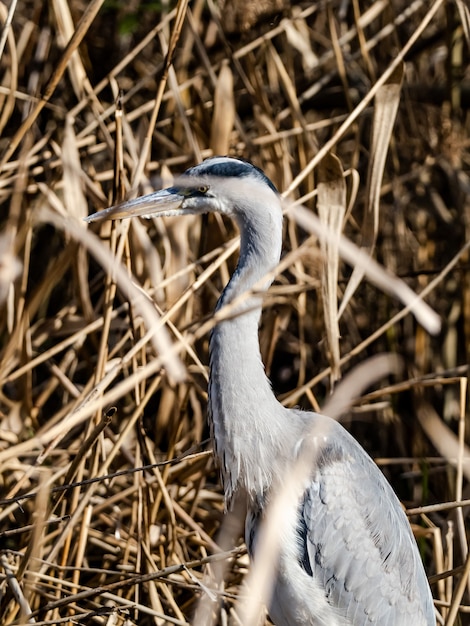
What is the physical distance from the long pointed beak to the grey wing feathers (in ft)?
2.36

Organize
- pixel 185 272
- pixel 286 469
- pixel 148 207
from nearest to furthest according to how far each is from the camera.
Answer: pixel 148 207 → pixel 286 469 → pixel 185 272

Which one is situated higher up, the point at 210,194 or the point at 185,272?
the point at 210,194

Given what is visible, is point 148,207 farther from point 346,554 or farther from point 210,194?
point 346,554

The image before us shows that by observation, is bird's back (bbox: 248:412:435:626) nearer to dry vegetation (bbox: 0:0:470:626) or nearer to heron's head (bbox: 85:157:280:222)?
dry vegetation (bbox: 0:0:470:626)

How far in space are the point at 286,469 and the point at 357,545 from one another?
0.28m

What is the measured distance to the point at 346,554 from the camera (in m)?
2.28

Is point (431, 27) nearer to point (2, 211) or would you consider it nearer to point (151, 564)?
point (2, 211)

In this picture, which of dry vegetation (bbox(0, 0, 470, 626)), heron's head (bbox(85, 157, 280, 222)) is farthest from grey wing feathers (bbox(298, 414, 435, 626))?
heron's head (bbox(85, 157, 280, 222))

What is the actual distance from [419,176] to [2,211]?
5.99ft

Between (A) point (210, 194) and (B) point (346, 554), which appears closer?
(A) point (210, 194)

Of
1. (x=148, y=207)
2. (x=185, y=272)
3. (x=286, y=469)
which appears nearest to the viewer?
(x=148, y=207)

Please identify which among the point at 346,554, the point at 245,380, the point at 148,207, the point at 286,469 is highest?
the point at 148,207

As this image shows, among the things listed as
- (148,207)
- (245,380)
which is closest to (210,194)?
(148,207)

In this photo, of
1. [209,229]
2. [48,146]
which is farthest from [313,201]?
[48,146]
